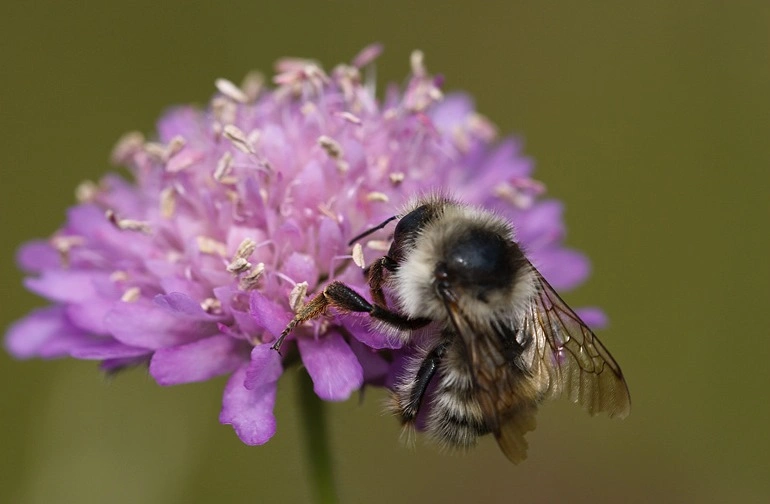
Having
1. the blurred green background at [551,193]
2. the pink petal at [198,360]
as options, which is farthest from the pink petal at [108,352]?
the blurred green background at [551,193]

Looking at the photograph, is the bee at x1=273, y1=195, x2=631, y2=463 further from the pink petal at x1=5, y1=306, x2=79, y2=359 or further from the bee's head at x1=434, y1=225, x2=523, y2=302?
the pink petal at x1=5, y1=306, x2=79, y2=359

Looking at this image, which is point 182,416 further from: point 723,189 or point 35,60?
point 723,189

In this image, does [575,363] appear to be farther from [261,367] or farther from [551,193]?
[551,193]

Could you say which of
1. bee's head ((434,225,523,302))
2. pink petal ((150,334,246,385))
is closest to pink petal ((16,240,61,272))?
pink petal ((150,334,246,385))

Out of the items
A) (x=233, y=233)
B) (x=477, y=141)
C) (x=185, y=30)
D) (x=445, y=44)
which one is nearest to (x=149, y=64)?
(x=185, y=30)

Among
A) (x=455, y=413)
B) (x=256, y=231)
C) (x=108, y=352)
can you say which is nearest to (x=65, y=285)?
(x=108, y=352)

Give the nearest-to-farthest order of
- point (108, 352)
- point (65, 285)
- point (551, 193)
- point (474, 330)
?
point (474, 330) < point (108, 352) < point (65, 285) < point (551, 193)

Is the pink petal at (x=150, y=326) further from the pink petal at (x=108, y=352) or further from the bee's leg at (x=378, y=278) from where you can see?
the bee's leg at (x=378, y=278)
